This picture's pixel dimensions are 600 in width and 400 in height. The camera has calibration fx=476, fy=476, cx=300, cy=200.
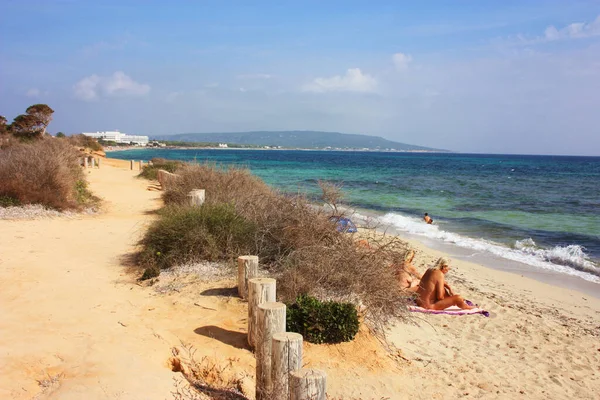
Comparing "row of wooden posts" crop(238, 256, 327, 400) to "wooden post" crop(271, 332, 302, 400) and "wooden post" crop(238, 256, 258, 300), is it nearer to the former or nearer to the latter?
"wooden post" crop(271, 332, 302, 400)

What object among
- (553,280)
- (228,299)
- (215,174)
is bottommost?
(553,280)

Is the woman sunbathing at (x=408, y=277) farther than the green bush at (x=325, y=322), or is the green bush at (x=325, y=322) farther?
the woman sunbathing at (x=408, y=277)

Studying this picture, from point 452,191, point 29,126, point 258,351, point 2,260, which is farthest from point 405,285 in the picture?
point 29,126

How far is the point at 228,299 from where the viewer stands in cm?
702

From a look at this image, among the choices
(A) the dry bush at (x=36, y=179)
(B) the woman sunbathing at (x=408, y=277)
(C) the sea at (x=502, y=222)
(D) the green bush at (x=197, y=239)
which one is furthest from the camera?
(C) the sea at (x=502, y=222)

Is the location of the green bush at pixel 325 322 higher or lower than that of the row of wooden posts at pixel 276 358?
lower

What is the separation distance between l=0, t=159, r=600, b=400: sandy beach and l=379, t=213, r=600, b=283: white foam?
2.88 metres

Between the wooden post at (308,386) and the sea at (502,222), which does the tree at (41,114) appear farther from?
the wooden post at (308,386)

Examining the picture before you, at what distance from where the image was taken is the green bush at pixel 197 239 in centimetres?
830

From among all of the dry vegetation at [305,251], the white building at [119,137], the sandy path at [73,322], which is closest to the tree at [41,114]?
the sandy path at [73,322]

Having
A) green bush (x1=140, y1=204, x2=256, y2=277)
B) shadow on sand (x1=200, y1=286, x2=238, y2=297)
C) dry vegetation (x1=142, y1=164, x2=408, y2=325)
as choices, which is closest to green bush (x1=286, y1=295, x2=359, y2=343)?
dry vegetation (x1=142, y1=164, x2=408, y2=325)

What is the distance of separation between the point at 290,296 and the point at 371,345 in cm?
127

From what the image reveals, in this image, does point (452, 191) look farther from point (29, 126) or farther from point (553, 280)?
point (29, 126)

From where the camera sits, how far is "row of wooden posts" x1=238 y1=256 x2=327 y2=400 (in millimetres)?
3553
